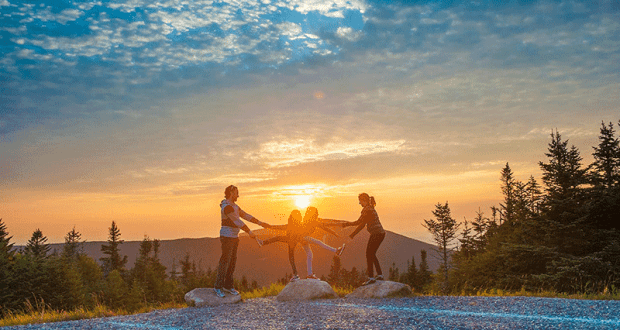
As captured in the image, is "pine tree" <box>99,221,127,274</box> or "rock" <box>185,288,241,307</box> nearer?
"rock" <box>185,288,241,307</box>

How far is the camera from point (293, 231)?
46.3 feet

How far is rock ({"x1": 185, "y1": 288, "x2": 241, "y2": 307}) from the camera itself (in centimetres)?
1205

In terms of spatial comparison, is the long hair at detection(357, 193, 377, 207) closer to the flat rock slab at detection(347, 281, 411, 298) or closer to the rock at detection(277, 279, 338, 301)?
the flat rock slab at detection(347, 281, 411, 298)

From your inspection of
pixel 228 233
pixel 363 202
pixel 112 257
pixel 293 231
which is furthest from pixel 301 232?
pixel 112 257

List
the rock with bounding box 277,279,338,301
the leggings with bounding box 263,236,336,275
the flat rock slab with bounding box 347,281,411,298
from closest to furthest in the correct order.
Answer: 1. the flat rock slab with bounding box 347,281,411,298
2. the rock with bounding box 277,279,338,301
3. the leggings with bounding box 263,236,336,275

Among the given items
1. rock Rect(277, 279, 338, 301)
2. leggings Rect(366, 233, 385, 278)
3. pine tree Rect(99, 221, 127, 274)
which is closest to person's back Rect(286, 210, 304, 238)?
rock Rect(277, 279, 338, 301)

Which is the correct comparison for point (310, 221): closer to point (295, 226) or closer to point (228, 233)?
point (295, 226)

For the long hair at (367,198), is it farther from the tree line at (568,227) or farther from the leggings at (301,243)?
the tree line at (568,227)

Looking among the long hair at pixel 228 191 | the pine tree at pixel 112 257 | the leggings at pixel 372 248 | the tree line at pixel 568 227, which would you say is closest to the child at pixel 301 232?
the leggings at pixel 372 248

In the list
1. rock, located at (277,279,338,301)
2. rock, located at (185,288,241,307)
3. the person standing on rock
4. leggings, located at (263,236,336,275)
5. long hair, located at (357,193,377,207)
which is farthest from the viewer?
leggings, located at (263,236,336,275)

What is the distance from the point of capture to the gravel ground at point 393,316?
8.04 meters

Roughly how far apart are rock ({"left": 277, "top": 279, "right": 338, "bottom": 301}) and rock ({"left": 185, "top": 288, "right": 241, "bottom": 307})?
1415 mm

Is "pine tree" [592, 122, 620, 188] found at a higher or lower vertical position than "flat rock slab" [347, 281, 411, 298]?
higher

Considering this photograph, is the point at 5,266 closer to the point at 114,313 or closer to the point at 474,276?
the point at 114,313
